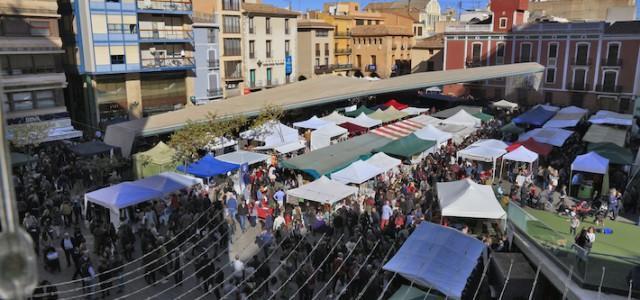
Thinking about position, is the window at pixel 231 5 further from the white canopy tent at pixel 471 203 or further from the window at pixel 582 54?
the white canopy tent at pixel 471 203

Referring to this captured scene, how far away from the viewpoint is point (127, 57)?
3027 centimetres

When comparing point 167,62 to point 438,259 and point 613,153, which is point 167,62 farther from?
point 438,259

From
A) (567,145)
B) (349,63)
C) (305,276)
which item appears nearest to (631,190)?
(567,145)

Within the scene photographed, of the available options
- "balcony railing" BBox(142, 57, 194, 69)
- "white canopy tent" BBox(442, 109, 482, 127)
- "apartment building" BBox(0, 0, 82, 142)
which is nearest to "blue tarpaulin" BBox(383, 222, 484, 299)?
"white canopy tent" BBox(442, 109, 482, 127)

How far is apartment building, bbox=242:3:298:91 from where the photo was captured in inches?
1598

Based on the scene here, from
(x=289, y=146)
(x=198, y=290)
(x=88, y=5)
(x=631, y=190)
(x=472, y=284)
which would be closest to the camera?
(x=472, y=284)

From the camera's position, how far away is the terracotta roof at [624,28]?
1373 inches

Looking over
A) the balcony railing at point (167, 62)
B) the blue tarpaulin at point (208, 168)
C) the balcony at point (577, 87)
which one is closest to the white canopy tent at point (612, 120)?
the balcony at point (577, 87)

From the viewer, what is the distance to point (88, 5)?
28031mm

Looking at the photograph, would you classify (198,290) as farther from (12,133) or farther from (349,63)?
(349,63)

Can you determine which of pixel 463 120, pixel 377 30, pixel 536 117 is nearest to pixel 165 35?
pixel 463 120

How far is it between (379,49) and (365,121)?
30.4 m

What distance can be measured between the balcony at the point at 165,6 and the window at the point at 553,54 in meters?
26.6

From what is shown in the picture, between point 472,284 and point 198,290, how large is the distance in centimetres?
586
